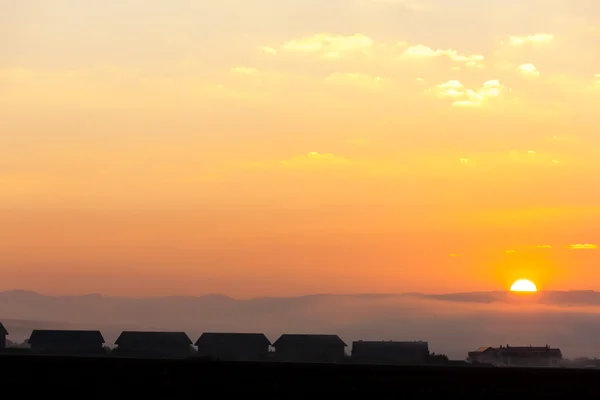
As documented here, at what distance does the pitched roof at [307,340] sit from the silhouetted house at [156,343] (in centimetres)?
1108

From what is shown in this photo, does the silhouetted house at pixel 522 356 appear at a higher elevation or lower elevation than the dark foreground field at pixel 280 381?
higher

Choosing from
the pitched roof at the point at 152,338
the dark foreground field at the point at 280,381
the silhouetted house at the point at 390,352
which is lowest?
the dark foreground field at the point at 280,381

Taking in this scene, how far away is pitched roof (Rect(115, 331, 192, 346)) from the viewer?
355 ft

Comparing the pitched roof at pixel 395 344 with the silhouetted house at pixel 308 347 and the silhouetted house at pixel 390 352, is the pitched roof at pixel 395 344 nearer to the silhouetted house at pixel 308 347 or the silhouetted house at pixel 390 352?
the silhouetted house at pixel 390 352

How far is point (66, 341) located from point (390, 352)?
38.5 metres

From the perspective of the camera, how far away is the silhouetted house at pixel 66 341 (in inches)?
4153

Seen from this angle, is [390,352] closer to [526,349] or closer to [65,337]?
[526,349]

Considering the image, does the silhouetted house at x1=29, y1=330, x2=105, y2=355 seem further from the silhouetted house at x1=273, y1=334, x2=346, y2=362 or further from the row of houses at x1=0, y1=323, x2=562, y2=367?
the silhouetted house at x1=273, y1=334, x2=346, y2=362

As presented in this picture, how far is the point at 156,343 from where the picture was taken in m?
109

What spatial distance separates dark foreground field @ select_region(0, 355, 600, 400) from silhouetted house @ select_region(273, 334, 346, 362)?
59606mm

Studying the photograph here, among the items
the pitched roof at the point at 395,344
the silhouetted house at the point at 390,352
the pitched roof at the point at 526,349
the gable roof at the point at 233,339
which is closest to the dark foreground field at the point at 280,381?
the silhouetted house at the point at 390,352

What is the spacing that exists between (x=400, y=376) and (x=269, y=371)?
621 centimetres

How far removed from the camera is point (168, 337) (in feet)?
359

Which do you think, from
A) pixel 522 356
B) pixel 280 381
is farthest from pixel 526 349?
pixel 280 381
